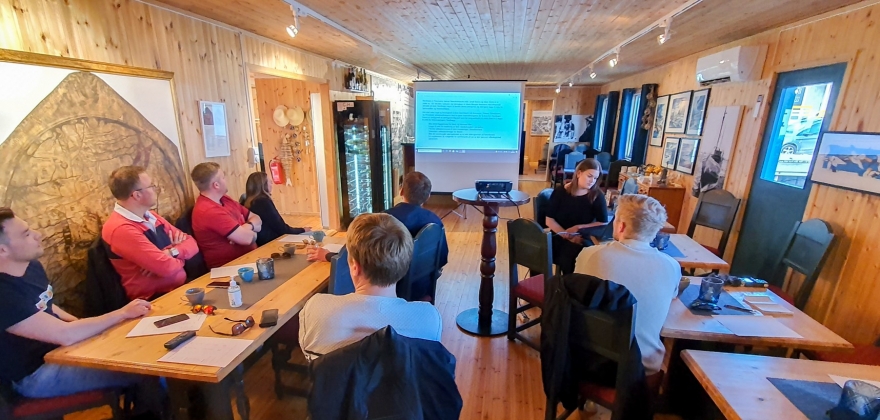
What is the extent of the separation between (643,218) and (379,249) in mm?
1123

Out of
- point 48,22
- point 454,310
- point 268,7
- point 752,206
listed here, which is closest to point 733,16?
point 752,206

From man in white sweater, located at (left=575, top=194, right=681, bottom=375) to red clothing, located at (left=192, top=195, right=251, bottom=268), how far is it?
215 cm

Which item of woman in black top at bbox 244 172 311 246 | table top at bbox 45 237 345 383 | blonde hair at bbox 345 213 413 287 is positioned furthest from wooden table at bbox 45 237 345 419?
woman in black top at bbox 244 172 311 246

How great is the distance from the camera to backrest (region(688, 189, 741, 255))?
3182 millimetres

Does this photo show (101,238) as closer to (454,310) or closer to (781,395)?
(454,310)

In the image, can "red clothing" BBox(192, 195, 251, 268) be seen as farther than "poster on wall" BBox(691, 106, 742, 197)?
No

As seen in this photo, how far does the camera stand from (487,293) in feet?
8.88

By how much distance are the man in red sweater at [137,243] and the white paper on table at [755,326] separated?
2.65 meters

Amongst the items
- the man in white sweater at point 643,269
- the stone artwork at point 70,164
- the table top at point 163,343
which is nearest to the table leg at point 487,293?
the man in white sweater at point 643,269

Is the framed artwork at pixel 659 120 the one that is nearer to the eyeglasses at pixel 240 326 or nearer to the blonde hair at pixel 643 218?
the blonde hair at pixel 643 218

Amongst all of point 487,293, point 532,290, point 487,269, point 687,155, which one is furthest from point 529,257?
point 687,155

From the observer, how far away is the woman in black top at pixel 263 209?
2.76m

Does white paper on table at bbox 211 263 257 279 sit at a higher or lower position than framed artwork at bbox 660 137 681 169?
lower

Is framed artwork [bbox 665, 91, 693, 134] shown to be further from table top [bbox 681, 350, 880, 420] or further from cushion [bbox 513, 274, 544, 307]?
table top [bbox 681, 350, 880, 420]
